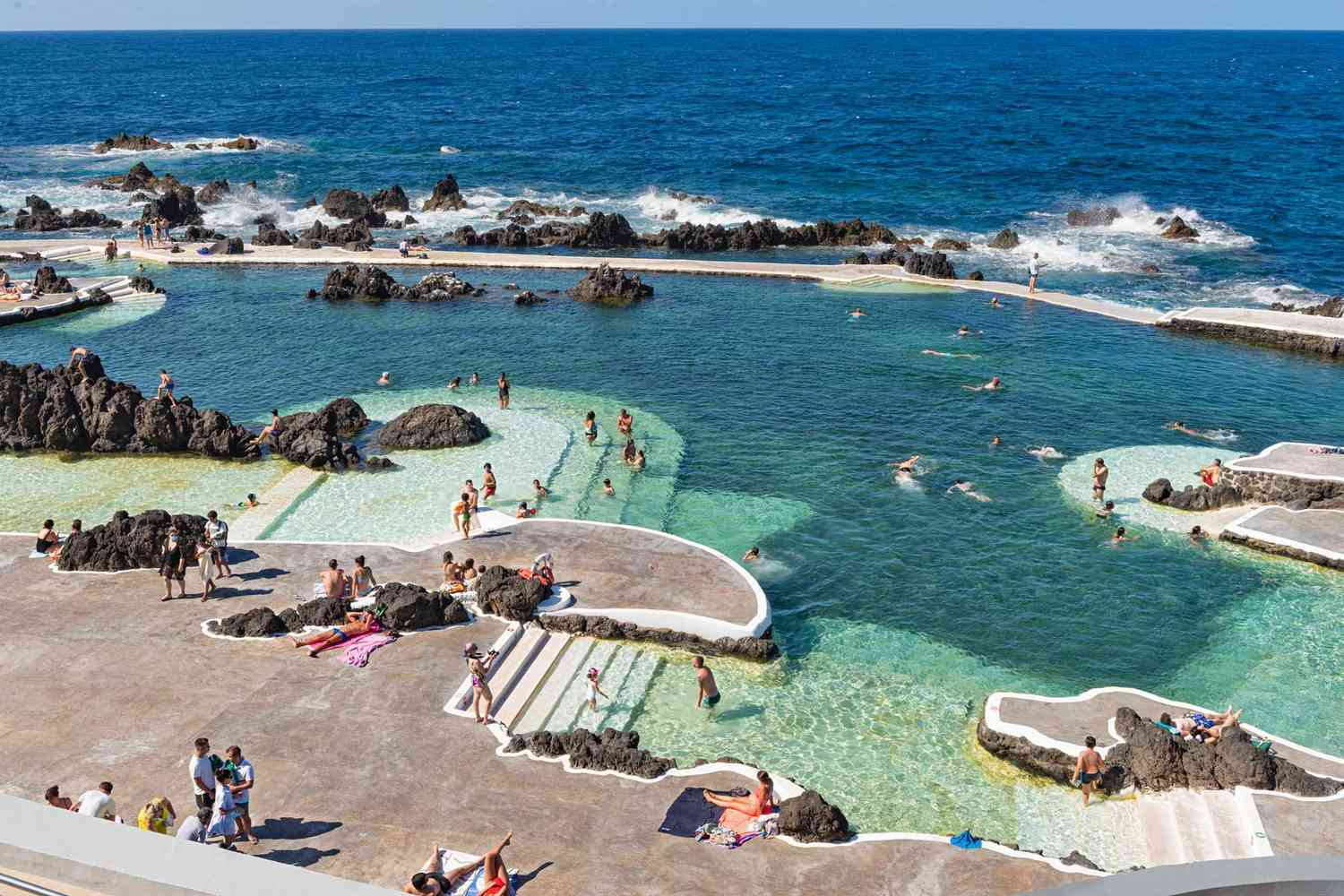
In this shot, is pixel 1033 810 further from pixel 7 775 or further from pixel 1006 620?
pixel 7 775

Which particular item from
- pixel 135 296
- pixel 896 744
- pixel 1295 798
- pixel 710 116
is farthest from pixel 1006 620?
pixel 710 116

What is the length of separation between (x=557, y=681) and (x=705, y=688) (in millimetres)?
3477

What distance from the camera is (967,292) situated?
59.2m

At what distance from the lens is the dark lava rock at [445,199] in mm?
85938

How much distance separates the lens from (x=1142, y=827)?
19859 millimetres

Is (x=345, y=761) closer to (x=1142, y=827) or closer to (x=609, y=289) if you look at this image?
(x=1142, y=827)

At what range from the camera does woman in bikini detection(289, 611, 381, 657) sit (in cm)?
2411

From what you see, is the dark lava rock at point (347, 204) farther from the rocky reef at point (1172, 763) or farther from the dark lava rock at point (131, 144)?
the rocky reef at point (1172, 763)

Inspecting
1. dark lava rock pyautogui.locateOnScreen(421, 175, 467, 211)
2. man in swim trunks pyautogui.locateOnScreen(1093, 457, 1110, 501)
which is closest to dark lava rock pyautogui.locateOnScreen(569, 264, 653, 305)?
man in swim trunks pyautogui.locateOnScreen(1093, 457, 1110, 501)

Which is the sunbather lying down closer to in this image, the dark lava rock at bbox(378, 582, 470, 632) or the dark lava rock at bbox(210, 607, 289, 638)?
the dark lava rock at bbox(378, 582, 470, 632)

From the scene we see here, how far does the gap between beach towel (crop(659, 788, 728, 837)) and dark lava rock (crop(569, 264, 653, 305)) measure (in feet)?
134

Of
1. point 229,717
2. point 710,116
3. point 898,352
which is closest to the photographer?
point 229,717

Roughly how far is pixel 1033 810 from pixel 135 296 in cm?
5514

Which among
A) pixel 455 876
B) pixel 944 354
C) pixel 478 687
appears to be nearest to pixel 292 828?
pixel 455 876
